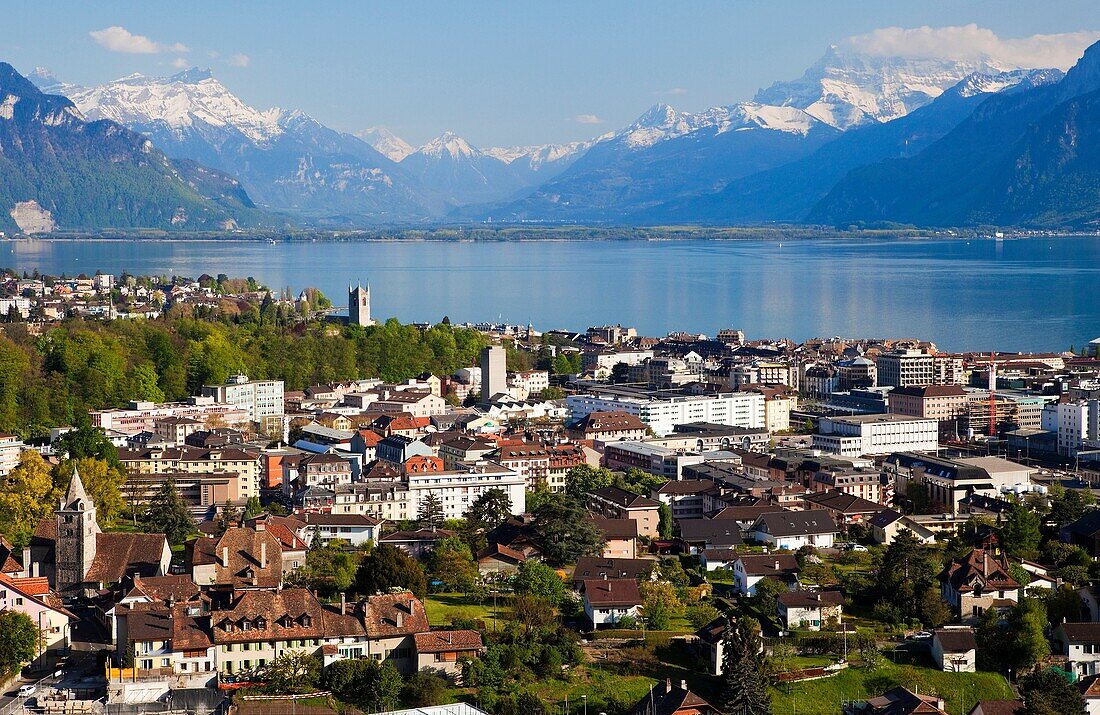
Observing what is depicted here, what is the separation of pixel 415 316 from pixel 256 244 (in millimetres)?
70558

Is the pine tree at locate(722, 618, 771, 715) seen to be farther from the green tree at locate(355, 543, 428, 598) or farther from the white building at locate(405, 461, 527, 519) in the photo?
the white building at locate(405, 461, 527, 519)

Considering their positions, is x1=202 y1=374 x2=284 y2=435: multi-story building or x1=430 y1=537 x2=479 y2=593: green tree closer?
x1=430 y1=537 x2=479 y2=593: green tree

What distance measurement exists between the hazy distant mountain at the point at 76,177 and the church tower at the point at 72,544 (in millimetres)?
117267

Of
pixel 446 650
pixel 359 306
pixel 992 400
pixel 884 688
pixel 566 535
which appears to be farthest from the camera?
pixel 359 306

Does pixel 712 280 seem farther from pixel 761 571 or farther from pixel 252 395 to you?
pixel 761 571

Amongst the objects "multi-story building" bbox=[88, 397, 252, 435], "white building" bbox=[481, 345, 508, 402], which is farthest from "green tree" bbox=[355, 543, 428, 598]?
"white building" bbox=[481, 345, 508, 402]

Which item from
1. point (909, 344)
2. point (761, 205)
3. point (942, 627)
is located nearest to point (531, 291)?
point (909, 344)

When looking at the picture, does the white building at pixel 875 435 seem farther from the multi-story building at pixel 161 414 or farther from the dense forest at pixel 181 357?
the dense forest at pixel 181 357

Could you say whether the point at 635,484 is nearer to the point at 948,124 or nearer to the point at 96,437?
the point at 96,437

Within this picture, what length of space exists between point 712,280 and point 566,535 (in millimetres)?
55021

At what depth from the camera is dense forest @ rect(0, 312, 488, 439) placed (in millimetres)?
26438

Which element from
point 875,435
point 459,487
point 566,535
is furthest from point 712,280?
point 566,535

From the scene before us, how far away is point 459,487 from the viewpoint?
19.3m

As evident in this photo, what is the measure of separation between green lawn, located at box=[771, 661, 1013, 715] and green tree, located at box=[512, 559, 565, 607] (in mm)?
2605
